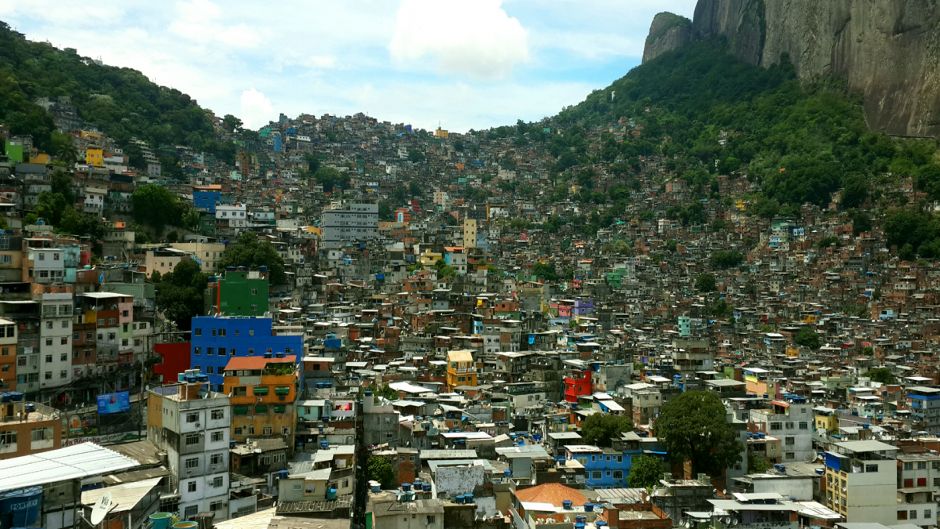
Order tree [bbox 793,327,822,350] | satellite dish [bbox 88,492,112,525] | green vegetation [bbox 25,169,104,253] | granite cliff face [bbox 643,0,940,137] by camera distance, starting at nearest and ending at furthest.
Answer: satellite dish [bbox 88,492,112,525], green vegetation [bbox 25,169,104,253], tree [bbox 793,327,822,350], granite cliff face [bbox 643,0,940,137]

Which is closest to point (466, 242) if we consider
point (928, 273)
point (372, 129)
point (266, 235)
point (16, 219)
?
point (266, 235)

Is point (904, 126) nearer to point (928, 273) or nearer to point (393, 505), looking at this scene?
point (928, 273)

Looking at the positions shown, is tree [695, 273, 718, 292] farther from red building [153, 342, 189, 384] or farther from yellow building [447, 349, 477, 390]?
red building [153, 342, 189, 384]

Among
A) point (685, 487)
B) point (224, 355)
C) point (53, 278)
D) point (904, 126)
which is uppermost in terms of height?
point (904, 126)

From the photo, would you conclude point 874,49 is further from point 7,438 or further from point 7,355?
point 7,438

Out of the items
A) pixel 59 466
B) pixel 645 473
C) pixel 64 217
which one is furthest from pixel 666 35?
pixel 59 466

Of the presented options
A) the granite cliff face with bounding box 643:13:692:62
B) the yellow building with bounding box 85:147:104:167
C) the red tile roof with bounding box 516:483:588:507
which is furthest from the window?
the granite cliff face with bounding box 643:13:692:62
